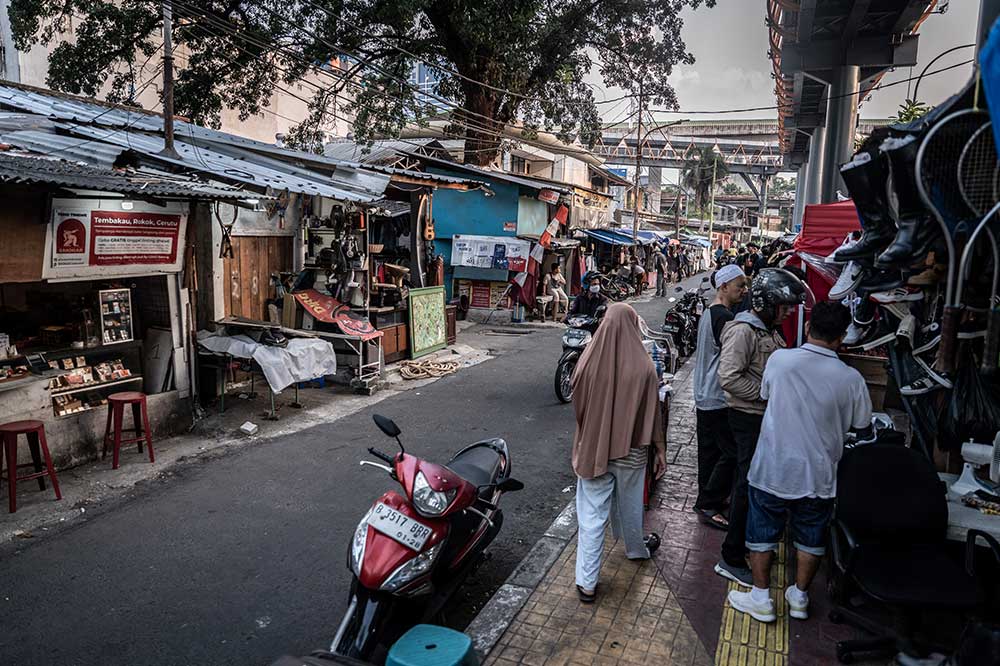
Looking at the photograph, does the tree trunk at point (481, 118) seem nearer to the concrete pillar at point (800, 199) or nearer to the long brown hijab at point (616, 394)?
the concrete pillar at point (800, 199)

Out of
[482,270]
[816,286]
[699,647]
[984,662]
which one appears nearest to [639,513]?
[699,647]

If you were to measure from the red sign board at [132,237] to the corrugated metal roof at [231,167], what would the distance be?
3.24 feet

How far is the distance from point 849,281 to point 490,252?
13291 mm

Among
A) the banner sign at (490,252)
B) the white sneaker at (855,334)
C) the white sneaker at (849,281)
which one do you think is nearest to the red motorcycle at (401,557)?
the white sneaker at (849,281)

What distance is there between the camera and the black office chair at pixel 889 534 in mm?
3459

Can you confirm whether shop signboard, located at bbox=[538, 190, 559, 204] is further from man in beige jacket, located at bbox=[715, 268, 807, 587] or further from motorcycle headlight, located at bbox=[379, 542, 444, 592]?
motorcycle headlight, located at bbox=[379, 542, 444, 592]

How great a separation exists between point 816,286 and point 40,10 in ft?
52.6

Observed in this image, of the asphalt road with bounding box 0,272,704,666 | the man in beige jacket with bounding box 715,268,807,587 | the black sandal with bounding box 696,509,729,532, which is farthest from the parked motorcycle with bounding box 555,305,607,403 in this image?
the man in beige jacket with bounding box 715,268,807,587

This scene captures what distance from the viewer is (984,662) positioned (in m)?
2.52

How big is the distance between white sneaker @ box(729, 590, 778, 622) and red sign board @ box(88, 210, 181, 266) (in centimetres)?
677

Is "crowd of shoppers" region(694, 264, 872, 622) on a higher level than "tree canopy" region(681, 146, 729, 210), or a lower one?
lower

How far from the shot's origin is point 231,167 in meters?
9.07

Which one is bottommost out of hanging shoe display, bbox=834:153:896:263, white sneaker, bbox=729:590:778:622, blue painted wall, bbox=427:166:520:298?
white sneaker, bbox=729:590:778:622

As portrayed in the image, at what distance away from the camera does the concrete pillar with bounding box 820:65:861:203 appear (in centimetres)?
1476
